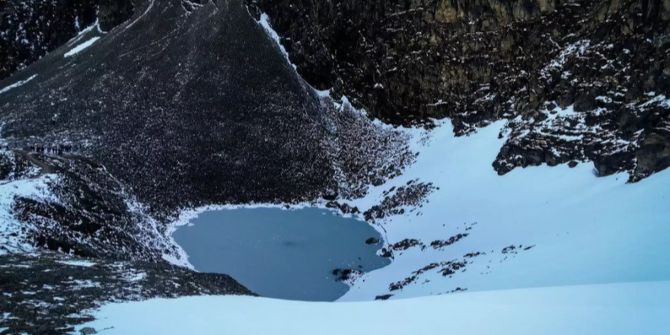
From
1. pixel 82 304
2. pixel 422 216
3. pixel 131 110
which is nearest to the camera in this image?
pixel 82 304

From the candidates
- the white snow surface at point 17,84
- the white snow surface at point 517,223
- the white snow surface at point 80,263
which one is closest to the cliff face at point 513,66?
the white snow surface at point 517,223

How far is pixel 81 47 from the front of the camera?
206ft

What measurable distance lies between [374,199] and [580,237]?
21.2 meters

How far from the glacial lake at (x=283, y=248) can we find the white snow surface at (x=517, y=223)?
2003 mm

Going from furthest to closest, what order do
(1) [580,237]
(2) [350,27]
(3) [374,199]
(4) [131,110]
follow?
1. (2) [350,27]
2. (4) [131,110]
3. (3) [374,199]
4. (1) [580,237]

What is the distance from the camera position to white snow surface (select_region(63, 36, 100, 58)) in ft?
202

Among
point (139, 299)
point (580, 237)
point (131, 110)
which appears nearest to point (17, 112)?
point (131, 110)

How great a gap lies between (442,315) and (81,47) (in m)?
62.6

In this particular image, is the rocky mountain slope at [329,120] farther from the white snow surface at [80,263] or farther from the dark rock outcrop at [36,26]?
the dark rock outcrop at [36,26]

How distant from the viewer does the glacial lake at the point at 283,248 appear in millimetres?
33656

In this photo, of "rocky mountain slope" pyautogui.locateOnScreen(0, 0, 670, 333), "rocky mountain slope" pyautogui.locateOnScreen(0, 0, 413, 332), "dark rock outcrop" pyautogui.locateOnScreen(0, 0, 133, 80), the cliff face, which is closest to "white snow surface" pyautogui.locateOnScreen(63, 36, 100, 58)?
"rocky mountain slope" pyautogui.locateOnScreen(0, 0, 413, 332)

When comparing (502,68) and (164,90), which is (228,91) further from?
(502,68)

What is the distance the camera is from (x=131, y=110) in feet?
164

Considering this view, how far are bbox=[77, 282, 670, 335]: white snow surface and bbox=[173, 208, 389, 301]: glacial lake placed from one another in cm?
1924
